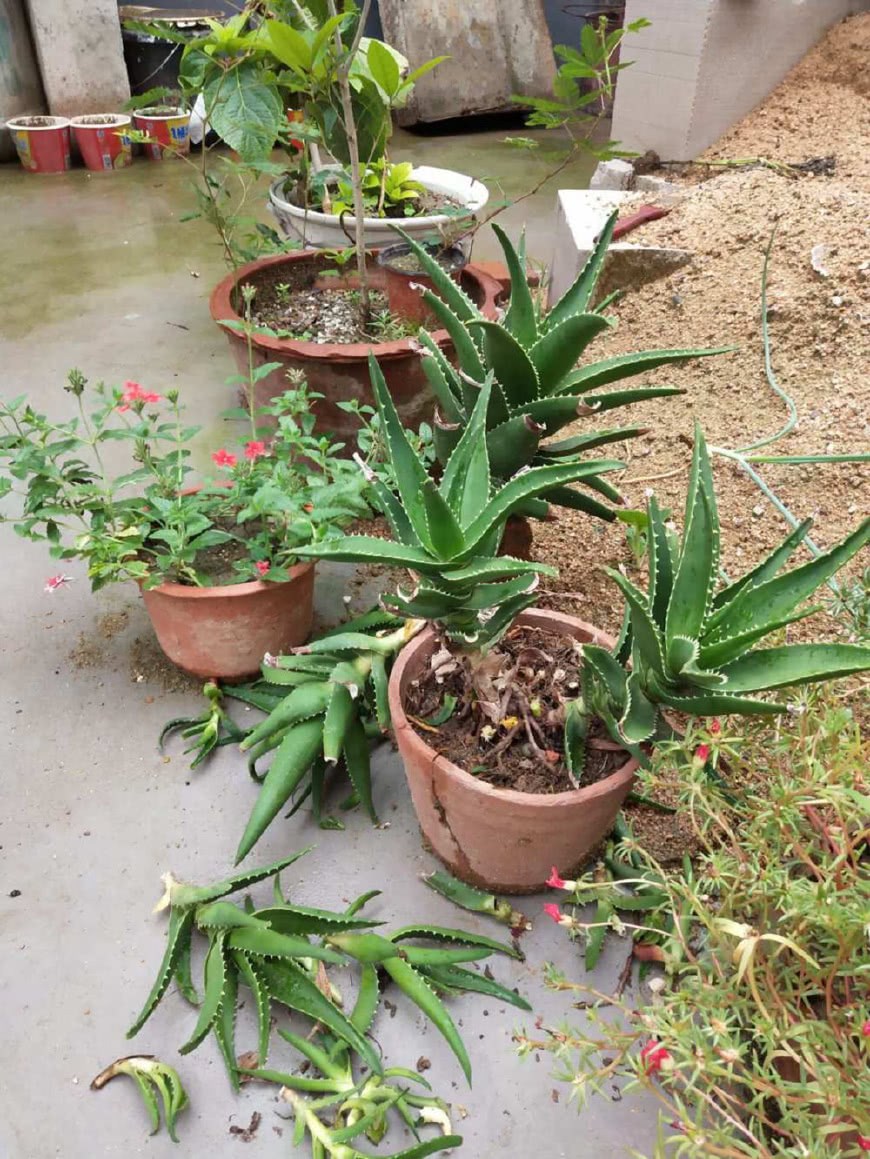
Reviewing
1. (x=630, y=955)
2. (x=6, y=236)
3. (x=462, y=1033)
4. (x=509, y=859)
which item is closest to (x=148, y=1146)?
(x=462, y=1033)

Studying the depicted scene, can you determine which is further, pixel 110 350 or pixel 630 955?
pixel 110 350

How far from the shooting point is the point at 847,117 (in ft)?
9.08

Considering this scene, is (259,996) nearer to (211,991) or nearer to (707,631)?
(211,991)

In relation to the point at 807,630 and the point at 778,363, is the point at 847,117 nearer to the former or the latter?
the point at 778,363

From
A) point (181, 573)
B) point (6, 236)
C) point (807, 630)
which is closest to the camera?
point (807, 630)

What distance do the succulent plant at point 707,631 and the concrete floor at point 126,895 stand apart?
51cm

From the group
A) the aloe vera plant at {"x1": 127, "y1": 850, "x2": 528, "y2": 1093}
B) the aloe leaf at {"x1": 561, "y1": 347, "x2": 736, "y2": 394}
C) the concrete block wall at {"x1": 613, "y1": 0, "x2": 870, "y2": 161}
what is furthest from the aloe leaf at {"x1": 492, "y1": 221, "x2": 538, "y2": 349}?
the concrete block wall at {"x1": 613, "y1": 0, "x2": 870, "y2": 161}

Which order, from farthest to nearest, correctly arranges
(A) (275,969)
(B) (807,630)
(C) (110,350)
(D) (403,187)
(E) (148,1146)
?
(C) (110,350) → (D) (403,187) → (B) (807,630) → (A) (275,969) → (E) (148,1146)

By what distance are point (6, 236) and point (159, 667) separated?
315cm

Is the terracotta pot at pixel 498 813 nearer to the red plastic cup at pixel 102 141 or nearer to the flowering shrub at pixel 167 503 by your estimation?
the flowering shrub at pixel 167 503

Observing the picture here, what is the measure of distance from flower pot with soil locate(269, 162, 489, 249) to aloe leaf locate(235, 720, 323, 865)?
1610 millimetres

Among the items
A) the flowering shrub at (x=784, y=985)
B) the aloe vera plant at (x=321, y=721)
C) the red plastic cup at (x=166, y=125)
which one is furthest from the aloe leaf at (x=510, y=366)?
the red plastic cup at (x=166, y=125)

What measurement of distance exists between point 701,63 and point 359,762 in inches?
96.1

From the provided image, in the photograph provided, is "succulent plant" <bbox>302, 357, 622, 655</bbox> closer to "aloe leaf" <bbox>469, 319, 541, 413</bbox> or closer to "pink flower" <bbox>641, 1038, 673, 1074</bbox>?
"aloe leaf" <bbox>469, 319, 541, 413</bbox>
